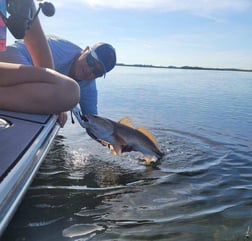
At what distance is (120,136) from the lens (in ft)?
15.9

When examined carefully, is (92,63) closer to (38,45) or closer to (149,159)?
(38,45)

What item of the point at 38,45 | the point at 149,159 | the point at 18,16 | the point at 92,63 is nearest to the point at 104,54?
the point at 92,63

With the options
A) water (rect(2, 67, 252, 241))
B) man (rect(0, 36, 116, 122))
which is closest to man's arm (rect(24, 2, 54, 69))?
man (rect(0, 36, 116, 122))

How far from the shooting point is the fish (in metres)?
4.62

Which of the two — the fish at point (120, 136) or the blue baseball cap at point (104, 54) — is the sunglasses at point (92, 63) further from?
the fish at point (120, 136)

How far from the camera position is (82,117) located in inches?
180

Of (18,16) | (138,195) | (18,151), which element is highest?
(18,16)

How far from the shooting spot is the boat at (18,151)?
176 centimetres

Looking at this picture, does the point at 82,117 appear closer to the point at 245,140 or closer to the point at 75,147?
the point at 75,147

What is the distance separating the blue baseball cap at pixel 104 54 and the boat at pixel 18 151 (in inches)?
53.1

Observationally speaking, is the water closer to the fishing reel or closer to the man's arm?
the man's arm

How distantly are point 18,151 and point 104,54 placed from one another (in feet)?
8.64

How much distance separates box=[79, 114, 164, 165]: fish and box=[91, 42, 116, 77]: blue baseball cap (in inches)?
24.5

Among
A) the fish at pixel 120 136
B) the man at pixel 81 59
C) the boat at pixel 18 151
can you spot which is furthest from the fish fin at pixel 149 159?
the boat at pixel 18 151
